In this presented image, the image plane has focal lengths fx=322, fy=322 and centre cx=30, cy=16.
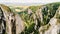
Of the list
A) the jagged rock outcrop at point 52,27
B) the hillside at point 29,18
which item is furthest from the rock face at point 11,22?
the jagged rock outcrop at point 52,27

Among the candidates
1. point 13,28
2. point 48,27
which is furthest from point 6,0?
point 48,27

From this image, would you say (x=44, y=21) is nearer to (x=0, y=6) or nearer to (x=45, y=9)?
(x=45, y=9)

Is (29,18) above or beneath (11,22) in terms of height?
above

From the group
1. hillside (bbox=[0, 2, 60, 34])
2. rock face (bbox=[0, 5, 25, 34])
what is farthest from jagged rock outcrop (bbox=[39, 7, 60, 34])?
rock face (bbox=[0, 5, 25, 34])

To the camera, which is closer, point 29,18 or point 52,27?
point 52,27

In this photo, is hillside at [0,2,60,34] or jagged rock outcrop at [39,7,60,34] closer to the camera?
jagged rock outcrop at [39,7,60,34]

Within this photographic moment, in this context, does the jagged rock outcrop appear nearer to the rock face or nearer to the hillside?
the hillside

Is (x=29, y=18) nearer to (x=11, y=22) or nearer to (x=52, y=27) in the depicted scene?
(x=11, y=22)

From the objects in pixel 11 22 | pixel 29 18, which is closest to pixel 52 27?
pixel 29 18
